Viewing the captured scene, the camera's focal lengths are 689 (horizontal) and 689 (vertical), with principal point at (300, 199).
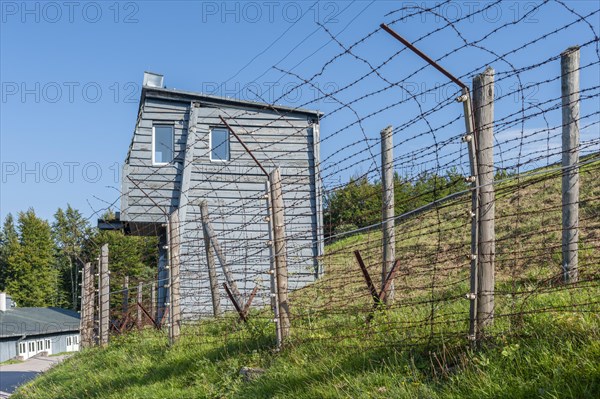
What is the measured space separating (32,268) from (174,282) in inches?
2633

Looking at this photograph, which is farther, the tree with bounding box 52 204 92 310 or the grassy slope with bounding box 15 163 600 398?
the tree with bounding box 52 204 92 310

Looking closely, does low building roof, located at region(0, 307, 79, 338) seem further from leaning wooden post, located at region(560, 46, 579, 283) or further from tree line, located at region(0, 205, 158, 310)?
leaning wooden post, located at region(560, 46, 579, 283)

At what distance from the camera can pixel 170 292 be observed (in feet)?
31.2

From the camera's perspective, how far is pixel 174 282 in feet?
31.0

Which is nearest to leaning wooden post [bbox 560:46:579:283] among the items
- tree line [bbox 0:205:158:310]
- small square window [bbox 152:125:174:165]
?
small square window [bbox 152:125:174:165]

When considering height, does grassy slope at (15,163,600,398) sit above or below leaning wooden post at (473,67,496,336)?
below

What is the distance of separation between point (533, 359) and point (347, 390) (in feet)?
4.40

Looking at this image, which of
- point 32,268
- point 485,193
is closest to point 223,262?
point 485,193

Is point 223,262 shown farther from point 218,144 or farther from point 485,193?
point 218,144

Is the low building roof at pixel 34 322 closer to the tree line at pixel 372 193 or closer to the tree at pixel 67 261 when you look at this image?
the tree at pixel 67 261

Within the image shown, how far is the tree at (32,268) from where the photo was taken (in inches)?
2689

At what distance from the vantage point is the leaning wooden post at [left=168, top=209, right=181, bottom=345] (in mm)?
9148

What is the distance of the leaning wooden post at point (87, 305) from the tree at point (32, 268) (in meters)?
56.2

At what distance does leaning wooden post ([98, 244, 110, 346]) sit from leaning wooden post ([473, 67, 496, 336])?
31.7 feet
